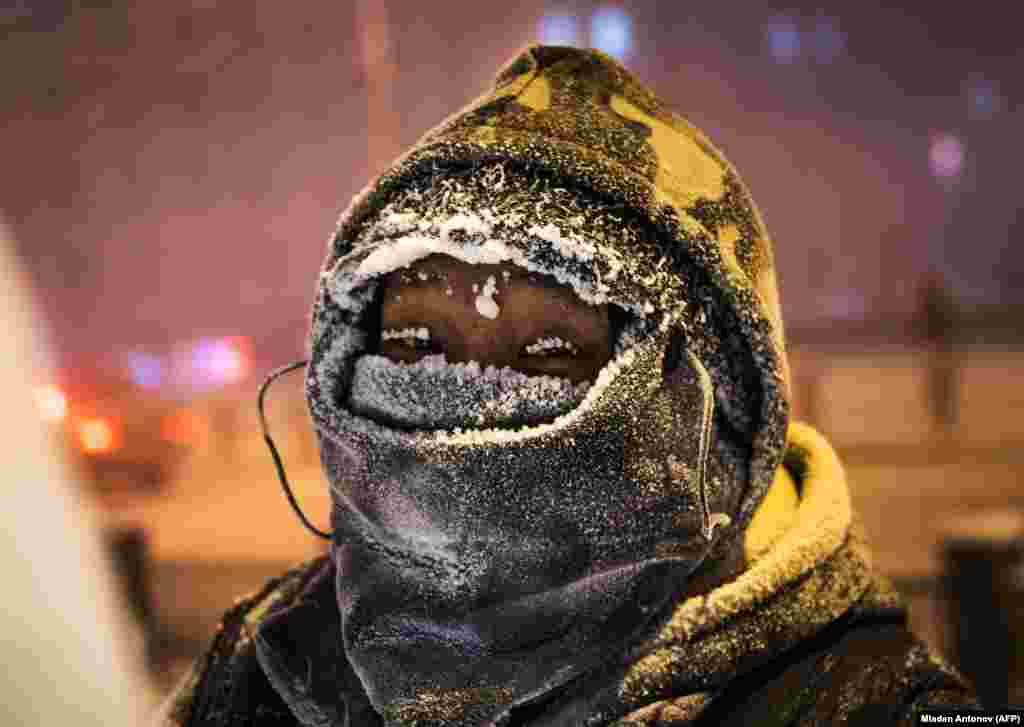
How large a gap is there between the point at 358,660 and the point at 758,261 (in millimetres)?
1056

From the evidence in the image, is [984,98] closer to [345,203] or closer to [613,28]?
[613,28]

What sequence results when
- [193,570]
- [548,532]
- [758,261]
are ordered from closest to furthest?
[548,532] < [758,261] < [193,570]

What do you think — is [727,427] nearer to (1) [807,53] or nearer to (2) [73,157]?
(2) [73,157]

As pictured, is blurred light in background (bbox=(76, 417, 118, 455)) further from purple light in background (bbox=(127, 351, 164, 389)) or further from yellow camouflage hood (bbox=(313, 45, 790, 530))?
yellow camouflage hood (bbox=(313, 45, 790, 530))

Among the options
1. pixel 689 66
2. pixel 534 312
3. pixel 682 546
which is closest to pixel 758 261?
pixel 534 312

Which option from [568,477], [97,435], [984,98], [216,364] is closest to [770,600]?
[568,477]

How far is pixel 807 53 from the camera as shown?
1491 cm

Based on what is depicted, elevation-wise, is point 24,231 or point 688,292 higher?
point 688,292

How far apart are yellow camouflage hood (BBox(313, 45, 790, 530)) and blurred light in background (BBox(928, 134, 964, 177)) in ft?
47.8

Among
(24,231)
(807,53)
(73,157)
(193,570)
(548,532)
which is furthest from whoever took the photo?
(24,231)

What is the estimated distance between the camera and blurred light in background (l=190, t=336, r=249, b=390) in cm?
1416

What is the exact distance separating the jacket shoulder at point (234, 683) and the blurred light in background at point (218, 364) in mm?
12946

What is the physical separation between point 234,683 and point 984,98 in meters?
16.7

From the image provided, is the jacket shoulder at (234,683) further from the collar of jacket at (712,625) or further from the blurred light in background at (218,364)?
the blurred light in background at (218,364)
